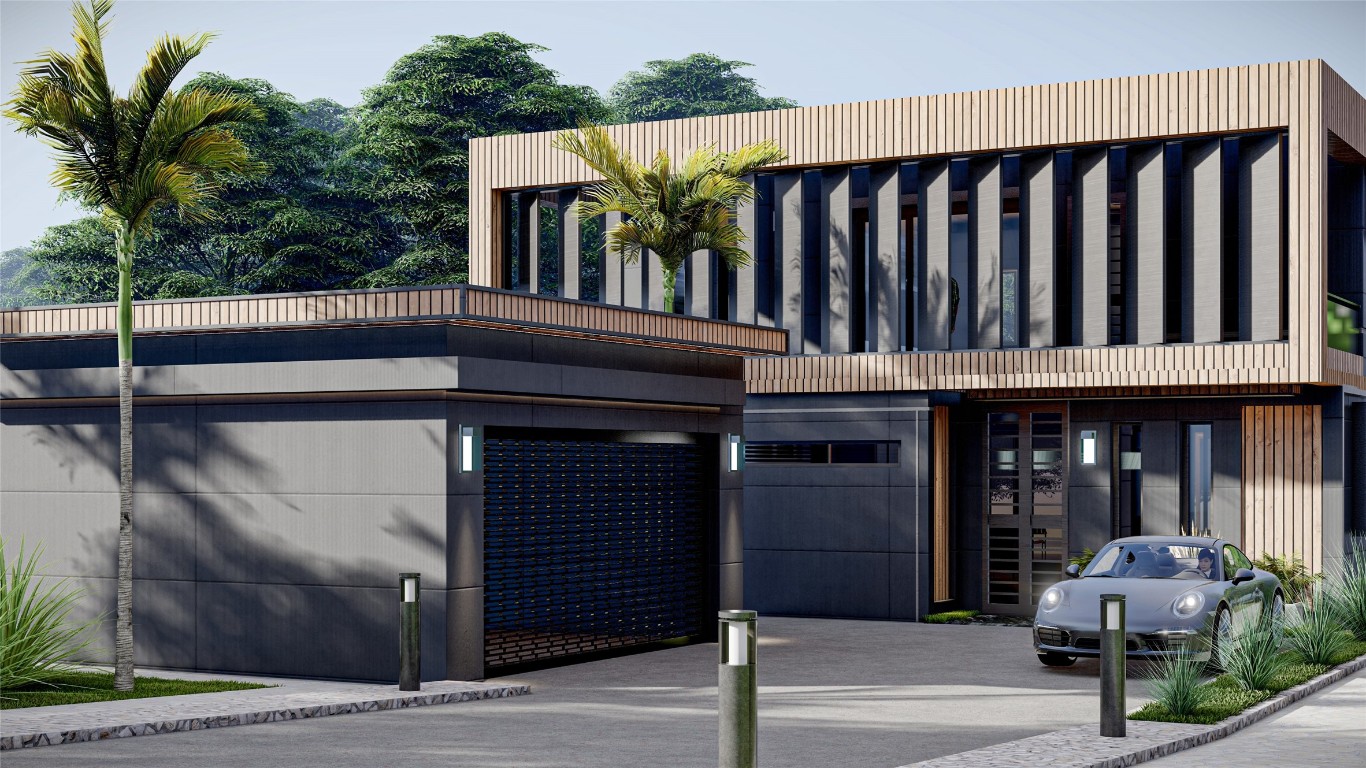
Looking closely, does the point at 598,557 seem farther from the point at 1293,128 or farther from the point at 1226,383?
the point at 1293,128

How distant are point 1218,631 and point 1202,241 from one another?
7.90m

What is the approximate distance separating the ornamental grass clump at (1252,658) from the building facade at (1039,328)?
771 cm

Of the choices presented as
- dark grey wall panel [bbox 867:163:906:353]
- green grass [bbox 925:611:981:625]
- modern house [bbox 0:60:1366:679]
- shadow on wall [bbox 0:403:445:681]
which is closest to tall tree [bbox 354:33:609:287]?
modern house [bbox 0:60:1366:679]

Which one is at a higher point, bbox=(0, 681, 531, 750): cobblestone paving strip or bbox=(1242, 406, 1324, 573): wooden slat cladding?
bbox=(1242, 406, 1324, 573): wooden slat cladding

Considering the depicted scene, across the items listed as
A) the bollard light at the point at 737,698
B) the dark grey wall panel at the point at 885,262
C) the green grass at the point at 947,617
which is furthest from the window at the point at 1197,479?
the bollard light at the point at 737,698

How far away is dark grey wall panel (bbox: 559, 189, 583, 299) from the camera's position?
26.8 metres

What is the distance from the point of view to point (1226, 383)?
71.0 ft

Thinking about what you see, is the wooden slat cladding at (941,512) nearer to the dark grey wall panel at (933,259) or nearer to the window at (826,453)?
the window at (826,453)

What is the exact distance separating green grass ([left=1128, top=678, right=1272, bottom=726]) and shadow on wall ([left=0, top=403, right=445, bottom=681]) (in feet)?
21.3

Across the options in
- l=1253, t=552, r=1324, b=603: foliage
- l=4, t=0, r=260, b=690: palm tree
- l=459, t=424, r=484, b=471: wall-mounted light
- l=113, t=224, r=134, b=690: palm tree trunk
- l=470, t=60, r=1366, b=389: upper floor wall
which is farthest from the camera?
l=1253, t=552, r=1324, b=603: foliage

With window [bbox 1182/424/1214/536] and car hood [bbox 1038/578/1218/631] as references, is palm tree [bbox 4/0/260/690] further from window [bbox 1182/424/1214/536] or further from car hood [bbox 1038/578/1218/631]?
window [bbox 1182/424/1214/536]

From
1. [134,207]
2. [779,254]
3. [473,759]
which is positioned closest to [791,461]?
[779,254]

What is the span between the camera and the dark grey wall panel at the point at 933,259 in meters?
23.6

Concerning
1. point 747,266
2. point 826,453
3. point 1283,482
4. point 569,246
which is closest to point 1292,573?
point 1283,482
